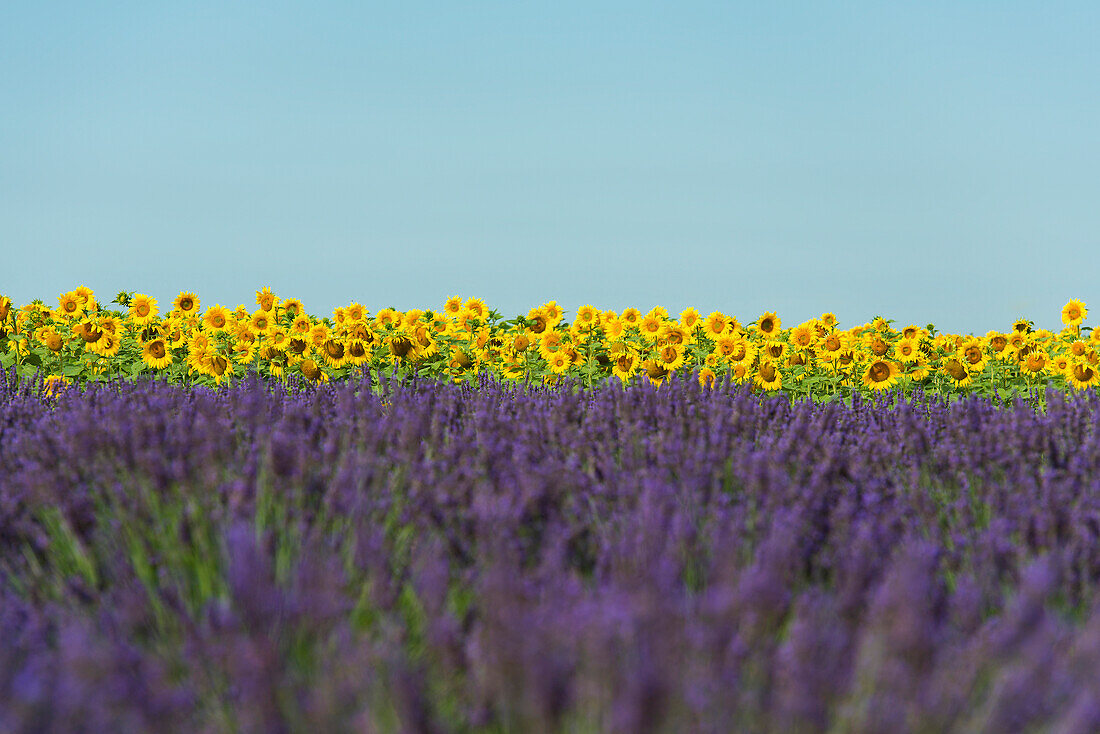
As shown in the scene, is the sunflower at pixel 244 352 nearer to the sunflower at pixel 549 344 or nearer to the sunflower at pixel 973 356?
the sunflower at pixel 549 344

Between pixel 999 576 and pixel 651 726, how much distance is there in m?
1.87

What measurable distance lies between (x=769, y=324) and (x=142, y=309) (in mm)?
5700

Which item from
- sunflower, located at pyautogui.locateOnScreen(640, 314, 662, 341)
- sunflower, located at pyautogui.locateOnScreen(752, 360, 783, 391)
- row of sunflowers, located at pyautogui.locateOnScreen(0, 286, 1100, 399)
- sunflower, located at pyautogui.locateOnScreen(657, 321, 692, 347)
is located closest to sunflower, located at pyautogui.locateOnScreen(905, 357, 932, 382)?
row of sunflowers, located at pyautogui.locateOnScreen(0, 286, 1100, 399)

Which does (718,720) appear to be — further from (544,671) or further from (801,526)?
(801,526)

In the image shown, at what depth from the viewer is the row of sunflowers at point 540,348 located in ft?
29.3

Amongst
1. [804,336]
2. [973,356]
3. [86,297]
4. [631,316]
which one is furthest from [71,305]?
[973,356]

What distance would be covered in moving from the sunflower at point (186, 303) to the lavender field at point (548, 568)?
4888 millimetres

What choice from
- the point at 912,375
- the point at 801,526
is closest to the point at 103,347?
the point at 912,375

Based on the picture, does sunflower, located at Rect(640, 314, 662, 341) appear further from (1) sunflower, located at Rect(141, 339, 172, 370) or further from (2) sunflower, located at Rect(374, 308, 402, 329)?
(1) sunflower, located at Rect(141, 339, 172, 370)

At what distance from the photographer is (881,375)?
9.22 meters

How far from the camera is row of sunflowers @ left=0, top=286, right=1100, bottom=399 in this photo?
894 cm

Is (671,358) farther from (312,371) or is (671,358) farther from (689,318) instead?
(312,371)

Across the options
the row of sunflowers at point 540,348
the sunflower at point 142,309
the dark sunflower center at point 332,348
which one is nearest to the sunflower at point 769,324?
the row of sunflowers at point 540,348

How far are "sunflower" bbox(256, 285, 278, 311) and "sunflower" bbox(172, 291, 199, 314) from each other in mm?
616
